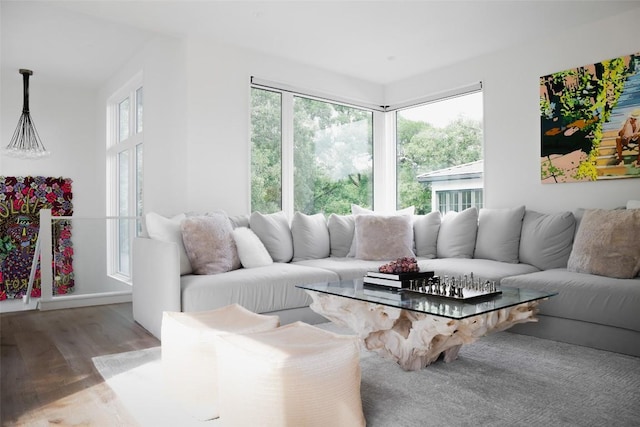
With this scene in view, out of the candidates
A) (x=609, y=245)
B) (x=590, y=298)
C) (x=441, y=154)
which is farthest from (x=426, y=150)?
(x=590, y=298)

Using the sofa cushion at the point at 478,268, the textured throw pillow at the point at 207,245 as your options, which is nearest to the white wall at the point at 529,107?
the sofa cushion at the point at 478,268

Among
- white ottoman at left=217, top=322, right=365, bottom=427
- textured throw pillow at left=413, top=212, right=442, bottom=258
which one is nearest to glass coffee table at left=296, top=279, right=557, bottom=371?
white ottoman at left=217, top=322, right=365, bottom=427

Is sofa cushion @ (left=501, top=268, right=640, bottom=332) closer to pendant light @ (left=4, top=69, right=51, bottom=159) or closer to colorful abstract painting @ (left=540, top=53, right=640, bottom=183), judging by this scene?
colorful abstract painting @ (left=540, top=53, right=640, bottom=183)

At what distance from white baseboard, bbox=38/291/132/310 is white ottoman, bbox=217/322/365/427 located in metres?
3.08

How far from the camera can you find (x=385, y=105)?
5.64 metres

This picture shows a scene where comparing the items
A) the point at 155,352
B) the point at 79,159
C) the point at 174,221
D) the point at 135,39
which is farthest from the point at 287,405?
the point at 79,159

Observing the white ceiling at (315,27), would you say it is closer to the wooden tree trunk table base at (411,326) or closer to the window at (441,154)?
the window at (441,154)

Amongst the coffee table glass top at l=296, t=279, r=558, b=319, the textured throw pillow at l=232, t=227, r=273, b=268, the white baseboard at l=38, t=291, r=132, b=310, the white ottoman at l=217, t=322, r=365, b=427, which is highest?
the textured throw pillow at l=232, t=227, r=273, b=268

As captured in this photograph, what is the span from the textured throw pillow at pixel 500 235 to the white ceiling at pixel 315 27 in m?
1.59

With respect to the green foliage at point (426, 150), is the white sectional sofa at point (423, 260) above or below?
below

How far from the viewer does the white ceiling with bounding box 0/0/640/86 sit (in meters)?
3.52

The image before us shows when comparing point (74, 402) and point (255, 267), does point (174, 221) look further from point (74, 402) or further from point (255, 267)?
point (74, 402)

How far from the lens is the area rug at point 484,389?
6.07 feet

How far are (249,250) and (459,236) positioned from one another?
1922 mm
